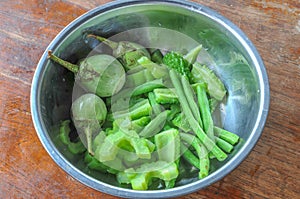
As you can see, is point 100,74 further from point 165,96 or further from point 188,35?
point 188,35

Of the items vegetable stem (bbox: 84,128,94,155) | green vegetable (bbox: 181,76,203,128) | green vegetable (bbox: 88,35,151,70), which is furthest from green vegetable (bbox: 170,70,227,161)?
vegetable stem (bbox: 84,128,94,155)

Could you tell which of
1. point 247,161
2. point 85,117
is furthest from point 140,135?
point 247,161

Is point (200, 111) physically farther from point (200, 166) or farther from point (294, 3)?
point (294, 3)

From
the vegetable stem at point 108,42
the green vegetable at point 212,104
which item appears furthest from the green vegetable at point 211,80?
the vegetable stem at point 108,42

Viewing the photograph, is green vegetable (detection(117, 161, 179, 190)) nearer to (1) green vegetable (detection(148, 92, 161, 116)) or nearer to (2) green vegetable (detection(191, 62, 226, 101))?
(1) green vegetable (detection(148, 92, 161, 116))

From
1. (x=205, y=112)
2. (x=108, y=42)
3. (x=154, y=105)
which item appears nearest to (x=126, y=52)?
(x=108, y=42)

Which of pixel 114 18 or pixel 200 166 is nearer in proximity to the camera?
pixel 200 166
